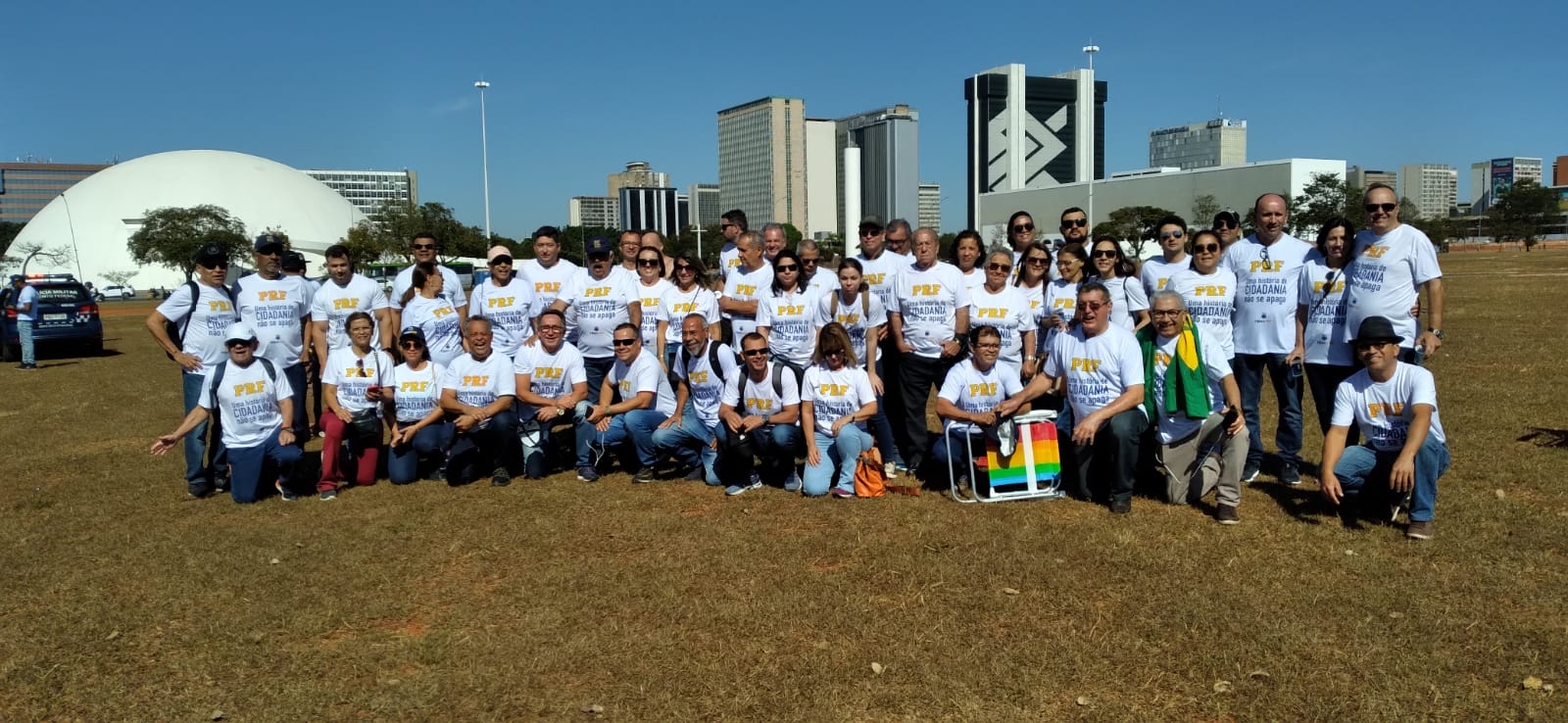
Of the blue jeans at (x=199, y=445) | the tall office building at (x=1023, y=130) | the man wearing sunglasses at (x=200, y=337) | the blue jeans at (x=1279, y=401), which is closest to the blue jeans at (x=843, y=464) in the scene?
the blue jeans at (x=1279, y=401)

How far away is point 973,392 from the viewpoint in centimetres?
712

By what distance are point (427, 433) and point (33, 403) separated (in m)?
9.27

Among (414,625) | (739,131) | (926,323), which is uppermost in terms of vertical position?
(739,131)

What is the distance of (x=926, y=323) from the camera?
751cm

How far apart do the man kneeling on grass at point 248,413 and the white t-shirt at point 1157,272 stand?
6.55m

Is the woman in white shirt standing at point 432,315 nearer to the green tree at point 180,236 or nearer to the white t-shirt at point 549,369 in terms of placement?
the white t-shirt at point 549,369

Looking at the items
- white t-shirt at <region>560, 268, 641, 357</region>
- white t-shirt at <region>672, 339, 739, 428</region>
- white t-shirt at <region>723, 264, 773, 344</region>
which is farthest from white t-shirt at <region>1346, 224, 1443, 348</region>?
white t-shirt at <region>560, 268, 641, 357</region>

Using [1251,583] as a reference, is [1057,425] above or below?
above

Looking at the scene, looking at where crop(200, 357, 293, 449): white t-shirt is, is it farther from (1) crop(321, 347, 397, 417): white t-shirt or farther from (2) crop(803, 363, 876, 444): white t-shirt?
(2) crop(803, 363, 876, 444): white t-shirt

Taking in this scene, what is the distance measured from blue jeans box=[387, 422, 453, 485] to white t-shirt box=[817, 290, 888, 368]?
123 inches

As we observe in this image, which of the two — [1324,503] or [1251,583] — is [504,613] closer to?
[1251,583]

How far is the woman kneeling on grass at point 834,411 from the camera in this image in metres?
7.12

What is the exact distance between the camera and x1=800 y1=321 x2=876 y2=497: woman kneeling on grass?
712cm

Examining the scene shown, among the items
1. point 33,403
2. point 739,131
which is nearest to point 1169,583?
point 33,403
